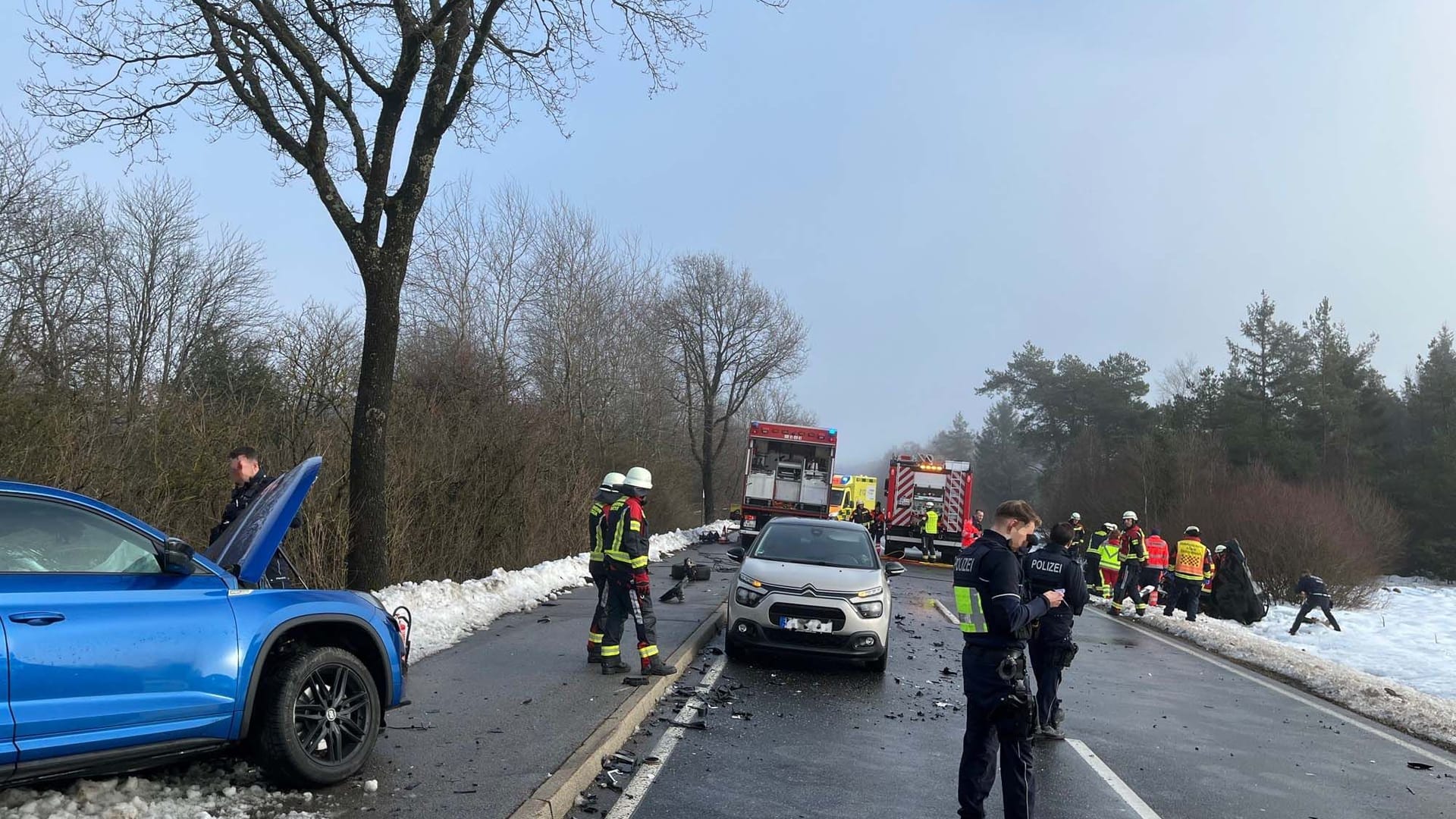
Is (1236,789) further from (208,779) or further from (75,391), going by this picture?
(75,391)

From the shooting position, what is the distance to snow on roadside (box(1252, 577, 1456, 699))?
14833mm

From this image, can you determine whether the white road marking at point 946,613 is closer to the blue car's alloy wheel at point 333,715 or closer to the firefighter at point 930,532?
the blue car's alloy wheel at point 333,715

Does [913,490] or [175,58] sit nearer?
[175,58]

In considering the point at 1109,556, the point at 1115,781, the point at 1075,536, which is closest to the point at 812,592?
the point at 1115,781

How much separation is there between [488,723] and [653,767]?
122 cm

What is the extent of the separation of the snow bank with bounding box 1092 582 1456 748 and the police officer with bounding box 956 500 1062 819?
21.0 ft

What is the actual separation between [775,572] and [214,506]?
6.20 metres

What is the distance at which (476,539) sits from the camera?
16141mm

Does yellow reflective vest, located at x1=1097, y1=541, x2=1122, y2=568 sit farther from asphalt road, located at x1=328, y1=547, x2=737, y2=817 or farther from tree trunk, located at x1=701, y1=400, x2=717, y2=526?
tree trunk, located at x1=701, y1=400, x2=717, y2=526

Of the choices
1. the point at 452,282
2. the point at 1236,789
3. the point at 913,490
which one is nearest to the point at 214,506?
the point at 1236,789

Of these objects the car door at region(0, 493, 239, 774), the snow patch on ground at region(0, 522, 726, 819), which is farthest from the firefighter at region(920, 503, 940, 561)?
the car door at region(0, 493, 239, 774)

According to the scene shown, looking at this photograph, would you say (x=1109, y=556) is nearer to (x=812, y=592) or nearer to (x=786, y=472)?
(x=786, y=472)

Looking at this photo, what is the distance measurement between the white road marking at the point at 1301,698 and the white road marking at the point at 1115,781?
3166mm

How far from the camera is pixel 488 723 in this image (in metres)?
6.49
